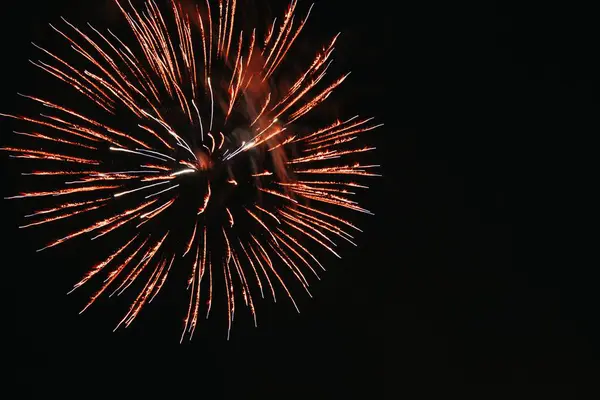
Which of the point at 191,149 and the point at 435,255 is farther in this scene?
the point at 435,255

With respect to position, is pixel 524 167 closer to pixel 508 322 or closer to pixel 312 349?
pixel 508 322

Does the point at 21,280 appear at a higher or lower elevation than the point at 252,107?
lower

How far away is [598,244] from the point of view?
2.81 meters

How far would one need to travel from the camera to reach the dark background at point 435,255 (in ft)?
7.86

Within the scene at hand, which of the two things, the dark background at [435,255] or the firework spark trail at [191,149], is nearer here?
the firework spark trail at [191,149]

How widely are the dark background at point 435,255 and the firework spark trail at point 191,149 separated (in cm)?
17

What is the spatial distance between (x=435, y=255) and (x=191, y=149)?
47.1 inches

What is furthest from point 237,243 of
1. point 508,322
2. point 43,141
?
point 508,322

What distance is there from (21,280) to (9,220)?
0.75 feet

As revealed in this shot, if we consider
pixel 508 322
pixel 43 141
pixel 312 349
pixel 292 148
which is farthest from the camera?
pixel 508 322

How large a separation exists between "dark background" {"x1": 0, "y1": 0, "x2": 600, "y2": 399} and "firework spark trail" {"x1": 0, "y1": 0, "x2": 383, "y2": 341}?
0.56 feet

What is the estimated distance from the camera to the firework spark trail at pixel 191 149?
2117 millimetres

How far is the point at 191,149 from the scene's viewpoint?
217 cm

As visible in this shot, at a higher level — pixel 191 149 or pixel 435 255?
pixel 191 149
